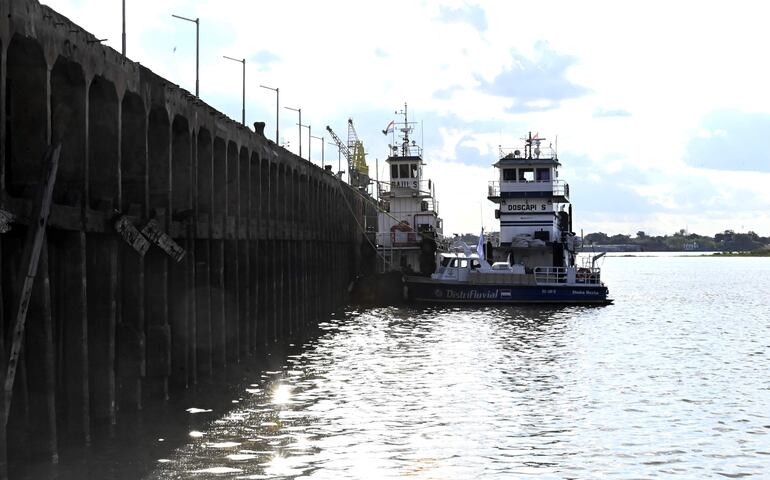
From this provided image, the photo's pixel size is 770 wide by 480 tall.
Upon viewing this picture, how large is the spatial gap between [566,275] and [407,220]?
49.9 ft

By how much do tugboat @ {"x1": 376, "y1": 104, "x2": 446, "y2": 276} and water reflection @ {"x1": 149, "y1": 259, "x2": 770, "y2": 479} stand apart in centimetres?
1790

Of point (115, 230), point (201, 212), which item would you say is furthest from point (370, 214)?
point (115, 230)

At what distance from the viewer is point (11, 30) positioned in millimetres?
13500

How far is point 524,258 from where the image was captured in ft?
201

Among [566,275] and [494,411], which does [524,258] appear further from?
[494,411]

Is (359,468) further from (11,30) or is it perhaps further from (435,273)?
(435,273)

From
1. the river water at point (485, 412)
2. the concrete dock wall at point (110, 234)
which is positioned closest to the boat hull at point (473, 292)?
the river water at point (485, 412)

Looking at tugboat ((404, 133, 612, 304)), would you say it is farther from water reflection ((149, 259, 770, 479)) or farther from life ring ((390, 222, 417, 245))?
water reflection ((149, 259, 770, 479))

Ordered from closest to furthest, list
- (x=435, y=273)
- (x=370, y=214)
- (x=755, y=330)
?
(x=755, y=330) < (x=435, y=273) < (x=370, y=214)

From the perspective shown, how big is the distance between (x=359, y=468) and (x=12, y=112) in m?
7.98

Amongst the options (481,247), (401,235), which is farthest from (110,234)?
(401,235)

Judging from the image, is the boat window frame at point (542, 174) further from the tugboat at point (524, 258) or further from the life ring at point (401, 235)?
the life ring at point (401, 235)

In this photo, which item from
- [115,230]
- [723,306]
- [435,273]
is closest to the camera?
[115,230]

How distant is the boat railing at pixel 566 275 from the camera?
56531 mm
